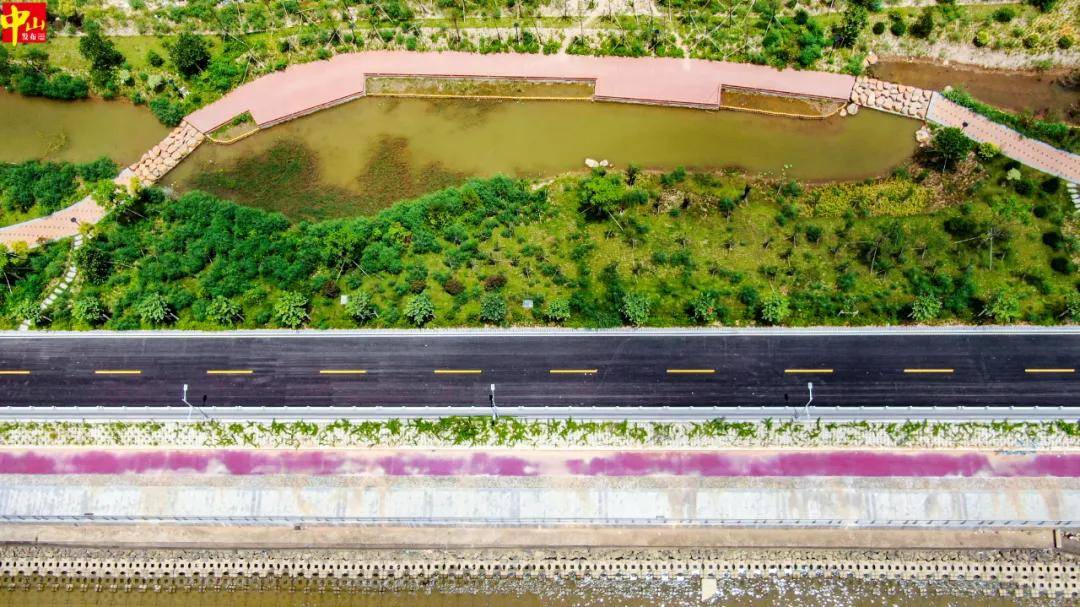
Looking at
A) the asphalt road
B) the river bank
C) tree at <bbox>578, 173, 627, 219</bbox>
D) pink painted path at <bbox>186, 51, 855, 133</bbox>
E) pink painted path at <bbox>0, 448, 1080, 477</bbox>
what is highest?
pink painted path at <bbox>186, 51, 855, 133</bbox>

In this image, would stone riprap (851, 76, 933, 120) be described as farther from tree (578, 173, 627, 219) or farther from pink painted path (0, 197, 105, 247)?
pink painted path (0, 197, 105, 247)

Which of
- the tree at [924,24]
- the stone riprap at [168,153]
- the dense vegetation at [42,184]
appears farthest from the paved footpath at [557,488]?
the tree at [924,24]

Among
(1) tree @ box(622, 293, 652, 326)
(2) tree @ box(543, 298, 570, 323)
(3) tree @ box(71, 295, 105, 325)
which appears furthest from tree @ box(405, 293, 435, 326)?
(3) tree @ box(71, 295, 105, 325)

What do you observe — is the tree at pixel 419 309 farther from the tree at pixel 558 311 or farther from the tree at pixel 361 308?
the tree at pixel 558 311

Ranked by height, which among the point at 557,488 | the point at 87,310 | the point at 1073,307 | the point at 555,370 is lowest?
the point at 557,488

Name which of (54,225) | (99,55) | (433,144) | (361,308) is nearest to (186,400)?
(361,308)

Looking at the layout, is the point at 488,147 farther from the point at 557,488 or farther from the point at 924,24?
the point at 924,24
